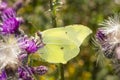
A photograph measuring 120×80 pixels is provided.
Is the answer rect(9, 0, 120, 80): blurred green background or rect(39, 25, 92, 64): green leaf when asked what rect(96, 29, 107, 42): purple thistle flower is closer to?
rect(39, 25, 92, 64): green leaf

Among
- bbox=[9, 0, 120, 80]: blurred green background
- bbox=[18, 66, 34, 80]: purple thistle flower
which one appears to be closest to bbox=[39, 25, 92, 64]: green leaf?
bbox=[18, 66, 34, 80]: purple thistle flower

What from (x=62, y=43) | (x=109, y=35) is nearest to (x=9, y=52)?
(x=62, y=43)

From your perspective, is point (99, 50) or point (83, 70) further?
point (83, 70)

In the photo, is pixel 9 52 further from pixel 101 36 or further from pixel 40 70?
pixel 101 36

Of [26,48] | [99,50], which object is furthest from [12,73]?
[99,50]

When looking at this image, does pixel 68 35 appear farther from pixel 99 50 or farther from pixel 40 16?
pixel 40 16

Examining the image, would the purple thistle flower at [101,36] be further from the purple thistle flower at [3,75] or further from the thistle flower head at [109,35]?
the purple thistle flower at [3,75]
